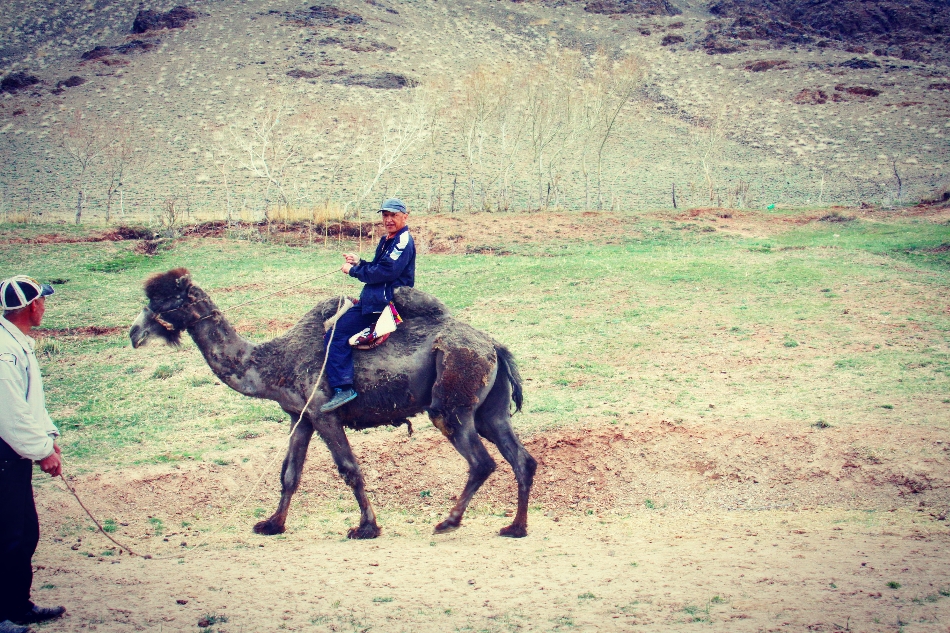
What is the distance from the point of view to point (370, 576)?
5734 mm

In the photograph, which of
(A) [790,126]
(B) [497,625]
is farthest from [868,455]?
(A) [790,126]

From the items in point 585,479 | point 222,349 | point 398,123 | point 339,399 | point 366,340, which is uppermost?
point 398,123

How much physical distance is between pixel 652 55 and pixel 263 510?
258 ft

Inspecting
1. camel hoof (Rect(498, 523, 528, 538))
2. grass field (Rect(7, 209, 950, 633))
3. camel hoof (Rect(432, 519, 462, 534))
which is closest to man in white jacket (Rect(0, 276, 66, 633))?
grass field (Rect(7, 209, 950, 633))

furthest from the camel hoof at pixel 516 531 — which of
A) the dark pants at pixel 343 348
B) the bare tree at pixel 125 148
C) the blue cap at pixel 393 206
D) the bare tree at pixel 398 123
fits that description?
the bare tree at pixel 125 148

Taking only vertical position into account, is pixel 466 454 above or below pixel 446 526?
above

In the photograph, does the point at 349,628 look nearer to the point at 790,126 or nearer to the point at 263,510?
the point at 263,510

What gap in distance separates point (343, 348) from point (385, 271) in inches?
33.6

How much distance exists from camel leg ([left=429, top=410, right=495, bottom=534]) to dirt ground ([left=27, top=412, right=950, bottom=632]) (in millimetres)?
227

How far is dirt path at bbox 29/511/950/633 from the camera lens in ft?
16.0

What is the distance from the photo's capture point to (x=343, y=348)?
712 centimetres

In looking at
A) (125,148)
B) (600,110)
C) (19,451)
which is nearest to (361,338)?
(19,451)

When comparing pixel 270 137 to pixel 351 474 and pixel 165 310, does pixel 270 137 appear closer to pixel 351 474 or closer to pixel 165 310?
pixel 165 310

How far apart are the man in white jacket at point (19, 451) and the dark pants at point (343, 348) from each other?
262 centimetres
